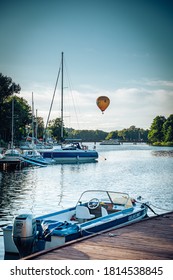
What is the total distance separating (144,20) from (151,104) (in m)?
3.56

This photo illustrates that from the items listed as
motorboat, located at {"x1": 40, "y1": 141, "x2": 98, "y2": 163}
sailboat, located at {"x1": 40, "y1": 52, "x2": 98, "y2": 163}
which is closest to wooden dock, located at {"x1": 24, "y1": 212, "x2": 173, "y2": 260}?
motorboat, located at {"x1": 40, "y1": 141, "x2": 98, "y2": 163}

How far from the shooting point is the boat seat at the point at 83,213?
10320 millimetres

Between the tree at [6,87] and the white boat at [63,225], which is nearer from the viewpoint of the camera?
the white boat at [63,225]

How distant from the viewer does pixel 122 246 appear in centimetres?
759

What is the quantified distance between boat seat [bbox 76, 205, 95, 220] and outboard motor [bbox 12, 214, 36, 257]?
2390mm

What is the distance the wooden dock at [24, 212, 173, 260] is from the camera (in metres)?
6.91

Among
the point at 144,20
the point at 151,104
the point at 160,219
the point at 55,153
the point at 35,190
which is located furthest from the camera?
the point at 55,153

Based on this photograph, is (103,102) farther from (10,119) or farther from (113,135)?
(113,135)

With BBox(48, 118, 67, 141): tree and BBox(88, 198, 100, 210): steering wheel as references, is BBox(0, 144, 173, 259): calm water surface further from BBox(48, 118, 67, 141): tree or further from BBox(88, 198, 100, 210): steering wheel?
BBox(48, 118, 67, 141): tree

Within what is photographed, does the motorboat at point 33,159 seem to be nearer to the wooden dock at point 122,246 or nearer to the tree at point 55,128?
the wooden dock at point 122,246

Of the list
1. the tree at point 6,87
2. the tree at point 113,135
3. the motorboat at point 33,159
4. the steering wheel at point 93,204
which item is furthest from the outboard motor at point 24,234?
the tree at point 113,135

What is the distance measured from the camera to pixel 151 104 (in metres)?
11.9
